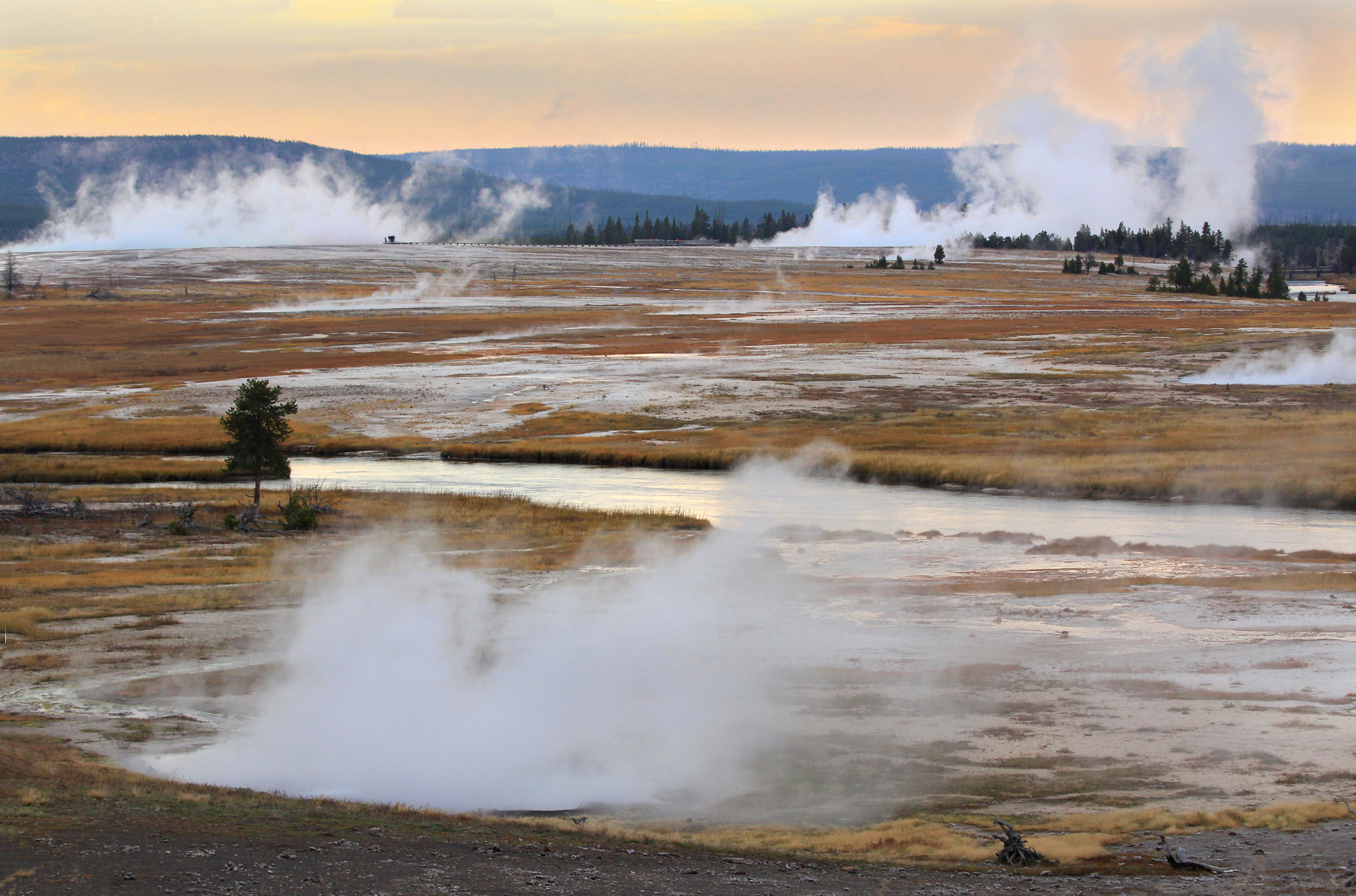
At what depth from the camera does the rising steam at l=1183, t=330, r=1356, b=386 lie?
58281 millimetres

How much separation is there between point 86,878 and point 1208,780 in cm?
1230

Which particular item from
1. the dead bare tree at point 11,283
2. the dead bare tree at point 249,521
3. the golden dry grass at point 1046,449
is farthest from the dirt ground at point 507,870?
the dead bare tree at point 11,283

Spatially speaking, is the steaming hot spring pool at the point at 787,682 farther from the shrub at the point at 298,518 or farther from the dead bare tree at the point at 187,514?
the dead bare tree at the point at 187,514

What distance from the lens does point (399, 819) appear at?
12.6 metres

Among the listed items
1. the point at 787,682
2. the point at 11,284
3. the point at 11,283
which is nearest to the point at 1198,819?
the point at 787,682

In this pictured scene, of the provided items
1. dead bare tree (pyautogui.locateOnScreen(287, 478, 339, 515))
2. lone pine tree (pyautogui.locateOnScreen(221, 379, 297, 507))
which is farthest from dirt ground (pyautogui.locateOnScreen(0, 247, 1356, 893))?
lone pine tree (pyautogui.locateOnScreen(221, 379, 297, 507))

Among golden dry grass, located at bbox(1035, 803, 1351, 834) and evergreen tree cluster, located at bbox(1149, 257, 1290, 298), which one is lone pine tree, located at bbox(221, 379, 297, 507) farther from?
evergreen tree cluster, located at bbox(1149, 257, 1290, 298)

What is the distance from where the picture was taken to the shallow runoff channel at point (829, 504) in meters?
31.2

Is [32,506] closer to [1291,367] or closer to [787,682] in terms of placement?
[787,682]

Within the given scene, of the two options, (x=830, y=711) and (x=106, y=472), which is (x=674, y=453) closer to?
(x=106, y=472)

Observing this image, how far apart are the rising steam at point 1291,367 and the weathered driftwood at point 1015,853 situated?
51003mm

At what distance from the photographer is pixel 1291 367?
61156 mm

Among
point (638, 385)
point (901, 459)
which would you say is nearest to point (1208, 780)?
point (901, 459)

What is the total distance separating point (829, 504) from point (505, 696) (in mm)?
18608
